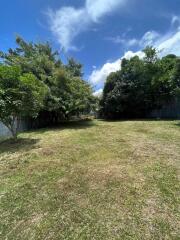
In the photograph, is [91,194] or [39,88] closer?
[91,194]

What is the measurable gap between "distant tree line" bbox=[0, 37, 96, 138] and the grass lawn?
1916mm

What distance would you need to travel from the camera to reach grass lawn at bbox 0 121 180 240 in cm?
249

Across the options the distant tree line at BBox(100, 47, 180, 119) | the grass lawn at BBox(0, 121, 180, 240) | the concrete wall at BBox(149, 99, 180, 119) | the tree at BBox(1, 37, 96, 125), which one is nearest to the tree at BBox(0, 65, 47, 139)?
the grass lawn at BBox(0, 121, 180, 240)

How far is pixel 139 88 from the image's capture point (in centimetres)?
1518

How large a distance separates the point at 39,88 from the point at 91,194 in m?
5.04

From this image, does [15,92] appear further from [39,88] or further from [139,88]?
[139,88]

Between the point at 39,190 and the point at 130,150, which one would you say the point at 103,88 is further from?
the point at 39,190

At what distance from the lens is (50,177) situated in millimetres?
3969

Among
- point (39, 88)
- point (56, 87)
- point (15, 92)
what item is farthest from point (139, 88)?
point (15, 92)

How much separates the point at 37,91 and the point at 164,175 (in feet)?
17.2

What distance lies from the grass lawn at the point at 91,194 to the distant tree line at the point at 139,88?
981 centimetres

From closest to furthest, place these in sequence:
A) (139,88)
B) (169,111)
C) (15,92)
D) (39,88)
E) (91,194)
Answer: (91,194) < (15,92) < (39,88) < (169,111) < (139,88)

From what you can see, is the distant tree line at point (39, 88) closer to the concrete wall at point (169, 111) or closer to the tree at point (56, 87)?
the tree at point (56, 87)

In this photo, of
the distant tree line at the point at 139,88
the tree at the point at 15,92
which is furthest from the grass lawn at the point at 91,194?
the distant tree line at the point at 139,88
